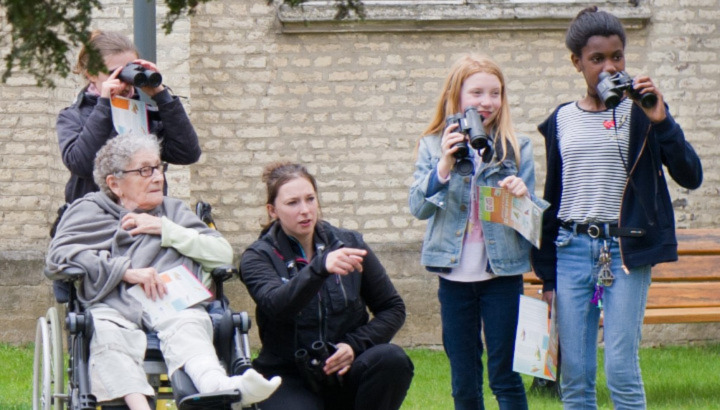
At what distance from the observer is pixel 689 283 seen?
875 centimetres

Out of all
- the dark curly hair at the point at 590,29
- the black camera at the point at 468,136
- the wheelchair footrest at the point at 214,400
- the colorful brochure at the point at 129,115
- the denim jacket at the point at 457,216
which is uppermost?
the dark curly hair at the point at 590,29

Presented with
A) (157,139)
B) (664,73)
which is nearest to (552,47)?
(664,73)

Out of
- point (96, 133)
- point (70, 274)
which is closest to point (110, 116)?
point (96, 133)

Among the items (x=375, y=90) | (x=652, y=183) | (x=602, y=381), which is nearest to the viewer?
(x=652, y=183)

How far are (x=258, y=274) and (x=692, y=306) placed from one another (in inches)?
163

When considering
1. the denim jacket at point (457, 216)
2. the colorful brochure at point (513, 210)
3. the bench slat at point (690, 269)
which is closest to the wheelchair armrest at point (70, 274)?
the denim jacket at point (457, 216)

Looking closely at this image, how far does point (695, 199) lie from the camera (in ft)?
35.9

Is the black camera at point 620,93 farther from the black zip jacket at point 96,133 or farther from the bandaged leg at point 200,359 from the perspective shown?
the black zip jacket at point 96,133

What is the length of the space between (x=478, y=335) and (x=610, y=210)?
82 centimetres

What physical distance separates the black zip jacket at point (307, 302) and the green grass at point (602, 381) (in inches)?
83.6

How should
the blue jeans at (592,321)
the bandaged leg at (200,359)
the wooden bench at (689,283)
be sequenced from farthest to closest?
the wooden bench at (689,283)
the blue jeans at (592,321)
the bandaged leg at (200,359)

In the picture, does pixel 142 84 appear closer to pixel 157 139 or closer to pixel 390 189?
pixel 157 139

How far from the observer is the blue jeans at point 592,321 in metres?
5.02

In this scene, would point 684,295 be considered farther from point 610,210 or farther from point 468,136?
point 468,136
